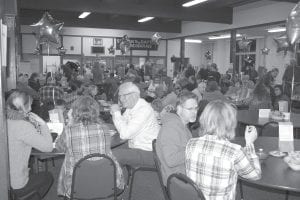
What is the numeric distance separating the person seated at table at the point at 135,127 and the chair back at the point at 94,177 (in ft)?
2.03

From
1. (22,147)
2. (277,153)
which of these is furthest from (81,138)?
(277,153)

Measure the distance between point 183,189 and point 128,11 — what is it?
8944 mm

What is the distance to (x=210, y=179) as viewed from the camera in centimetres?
175

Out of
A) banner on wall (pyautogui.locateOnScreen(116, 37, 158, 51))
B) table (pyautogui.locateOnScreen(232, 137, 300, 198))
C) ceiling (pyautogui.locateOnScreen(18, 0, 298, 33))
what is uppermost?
ceiling (pyautogui.locateOnScreen(18, 0, 298, 33))

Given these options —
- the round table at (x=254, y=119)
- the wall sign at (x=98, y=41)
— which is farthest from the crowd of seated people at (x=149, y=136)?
the wall sign at (x=98, y=41)

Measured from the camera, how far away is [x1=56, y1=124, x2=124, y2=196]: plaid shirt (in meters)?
2.33

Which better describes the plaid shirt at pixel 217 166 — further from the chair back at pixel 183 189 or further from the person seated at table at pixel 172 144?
the person seated at table at pixel 172 144

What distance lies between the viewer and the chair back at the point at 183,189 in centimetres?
166

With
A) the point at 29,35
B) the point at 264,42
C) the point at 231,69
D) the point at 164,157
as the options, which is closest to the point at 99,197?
the point at 164,157

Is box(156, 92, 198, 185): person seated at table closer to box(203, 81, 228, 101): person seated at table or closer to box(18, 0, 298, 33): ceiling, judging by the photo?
box(203, 81, 228, 101): person seated at table

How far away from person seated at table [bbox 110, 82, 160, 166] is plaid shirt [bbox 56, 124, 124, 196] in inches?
19.3

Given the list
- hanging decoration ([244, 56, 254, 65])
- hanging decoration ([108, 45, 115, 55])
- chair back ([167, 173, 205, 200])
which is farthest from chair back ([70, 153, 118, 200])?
hanging decoration ([244, 56, 254, 65])

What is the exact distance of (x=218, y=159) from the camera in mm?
1716

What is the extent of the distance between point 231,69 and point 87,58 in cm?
729
